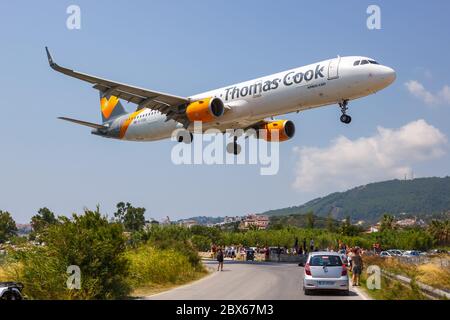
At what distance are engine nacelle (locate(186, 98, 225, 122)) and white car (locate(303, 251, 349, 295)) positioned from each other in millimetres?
17314

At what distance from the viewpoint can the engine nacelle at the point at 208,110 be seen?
110 feet

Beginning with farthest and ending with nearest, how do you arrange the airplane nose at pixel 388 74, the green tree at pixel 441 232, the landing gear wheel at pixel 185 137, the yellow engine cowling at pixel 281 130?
1. the green tree at pixel 441 232
2. the yellow engine cowling at pixel 281 130
3. the landing gear wheel at pixel 185 137
4. the airplane nose at pixel 388 74

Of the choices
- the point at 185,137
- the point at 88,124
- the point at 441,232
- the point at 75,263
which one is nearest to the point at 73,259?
the point at 75,263

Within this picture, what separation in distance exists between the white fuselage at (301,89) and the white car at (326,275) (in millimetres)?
13656

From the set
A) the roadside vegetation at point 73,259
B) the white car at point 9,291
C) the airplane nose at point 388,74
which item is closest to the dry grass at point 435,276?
the airplane nose at point 388,74

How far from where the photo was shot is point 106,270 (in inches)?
669

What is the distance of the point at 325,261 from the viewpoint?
17641 millimetres

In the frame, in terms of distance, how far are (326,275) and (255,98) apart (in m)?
17.2

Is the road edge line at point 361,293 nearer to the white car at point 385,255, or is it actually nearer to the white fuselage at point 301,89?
the white fuselage at point 301,89

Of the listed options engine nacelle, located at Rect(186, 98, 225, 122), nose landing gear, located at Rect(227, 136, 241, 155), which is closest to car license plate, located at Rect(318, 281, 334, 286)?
engine nacelle, located at Rect(186, 98, 225, 122)

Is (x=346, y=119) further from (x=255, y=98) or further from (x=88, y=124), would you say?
(x=88, y=124)
